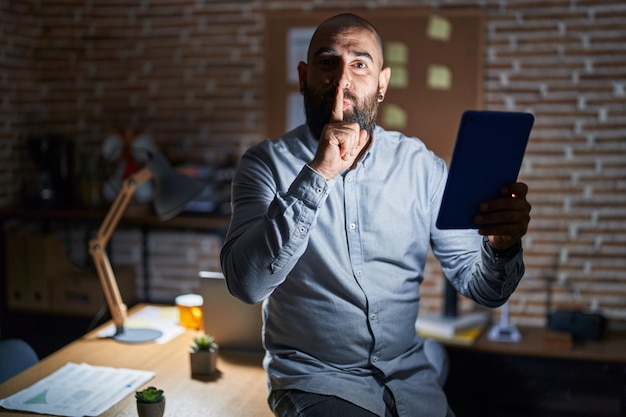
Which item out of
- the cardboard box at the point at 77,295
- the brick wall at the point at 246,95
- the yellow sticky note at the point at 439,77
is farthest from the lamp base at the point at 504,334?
the cardboard box at the point at 77,295

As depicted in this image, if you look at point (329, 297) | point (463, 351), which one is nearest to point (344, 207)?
point (329, 297)

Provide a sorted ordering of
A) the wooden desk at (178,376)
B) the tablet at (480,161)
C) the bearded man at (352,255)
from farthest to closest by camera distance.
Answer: the wooden desk at (178,376) < the bearded man at (352,255) < the tablet at (480,161)

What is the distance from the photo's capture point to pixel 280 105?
415 cm

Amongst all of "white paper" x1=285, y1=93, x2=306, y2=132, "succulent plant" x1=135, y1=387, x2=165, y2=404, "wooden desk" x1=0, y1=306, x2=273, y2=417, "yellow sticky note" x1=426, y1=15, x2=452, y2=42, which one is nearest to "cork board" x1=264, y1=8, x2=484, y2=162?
"yellow sticky note" x1=426, y1=15, x2=452, y2=42

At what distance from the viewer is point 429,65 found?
→ 390cm

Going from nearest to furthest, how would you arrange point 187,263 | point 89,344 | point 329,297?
point 329,297
point 89,344
point 187,263

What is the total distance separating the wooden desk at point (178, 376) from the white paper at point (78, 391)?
3cm

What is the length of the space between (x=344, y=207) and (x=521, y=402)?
6.99 feet

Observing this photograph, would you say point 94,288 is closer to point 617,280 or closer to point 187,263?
point 187,263

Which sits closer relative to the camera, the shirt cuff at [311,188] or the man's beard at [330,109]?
the shirt cuff at [311,188]

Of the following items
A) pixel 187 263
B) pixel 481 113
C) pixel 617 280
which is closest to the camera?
pixel 481 113

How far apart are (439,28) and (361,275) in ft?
8.07

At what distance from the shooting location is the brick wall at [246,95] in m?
3.73

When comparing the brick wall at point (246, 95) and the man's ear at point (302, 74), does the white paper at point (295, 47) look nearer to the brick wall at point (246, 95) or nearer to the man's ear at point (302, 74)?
the brick wall at point (246, 95)
